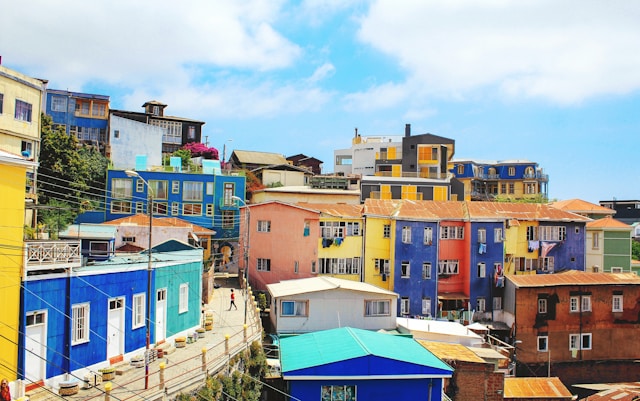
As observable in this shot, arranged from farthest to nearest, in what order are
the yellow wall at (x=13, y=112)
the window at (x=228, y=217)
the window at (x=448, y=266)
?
the window at (x=228, y=217), the window at (x=448, y=266), the yellow wall at (x=13, y=112)

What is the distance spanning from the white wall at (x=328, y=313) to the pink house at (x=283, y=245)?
24.6 feet

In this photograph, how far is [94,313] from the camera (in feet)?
69.2

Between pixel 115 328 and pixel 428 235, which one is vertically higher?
pixel 428 235

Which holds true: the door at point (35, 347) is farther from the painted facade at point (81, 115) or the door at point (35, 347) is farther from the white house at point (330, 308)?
the painted facade at point (81, 115)

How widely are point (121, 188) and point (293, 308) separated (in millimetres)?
23194

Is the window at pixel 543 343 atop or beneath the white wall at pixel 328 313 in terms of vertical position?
beneath

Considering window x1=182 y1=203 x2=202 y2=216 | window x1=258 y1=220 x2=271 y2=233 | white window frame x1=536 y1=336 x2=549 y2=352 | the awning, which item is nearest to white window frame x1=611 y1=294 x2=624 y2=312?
white window frame x1=536 y1=336 x2=549 y2=352

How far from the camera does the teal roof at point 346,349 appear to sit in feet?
83.8

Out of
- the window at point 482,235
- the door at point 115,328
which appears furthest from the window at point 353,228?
the door at point 115,328

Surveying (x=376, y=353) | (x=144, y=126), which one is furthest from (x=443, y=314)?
(x=144, y=126)

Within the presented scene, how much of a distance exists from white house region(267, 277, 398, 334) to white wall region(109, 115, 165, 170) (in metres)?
26.7

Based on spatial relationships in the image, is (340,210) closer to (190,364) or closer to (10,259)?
(190,364)

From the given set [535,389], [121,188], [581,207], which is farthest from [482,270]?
[121,188]

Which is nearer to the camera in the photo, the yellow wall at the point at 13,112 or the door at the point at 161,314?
the door at the point at 161,314
